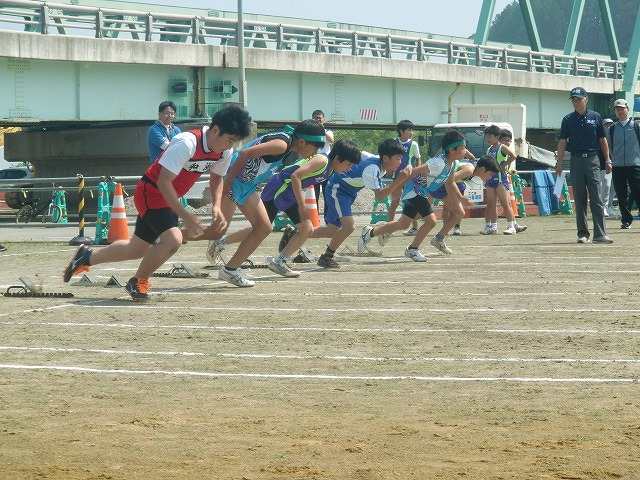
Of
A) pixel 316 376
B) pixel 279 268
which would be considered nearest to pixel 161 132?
pixel 279 268

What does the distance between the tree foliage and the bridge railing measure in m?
89.1

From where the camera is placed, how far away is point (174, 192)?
10789 mm

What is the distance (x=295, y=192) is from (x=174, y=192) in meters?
2.83

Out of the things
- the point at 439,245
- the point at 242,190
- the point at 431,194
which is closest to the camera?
the point at 242,190

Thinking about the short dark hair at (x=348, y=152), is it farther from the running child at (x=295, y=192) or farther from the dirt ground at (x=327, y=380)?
the dirt ground at (x=327, y=380)

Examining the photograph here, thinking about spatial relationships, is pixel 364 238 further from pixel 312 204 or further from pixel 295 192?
pixel 312 204

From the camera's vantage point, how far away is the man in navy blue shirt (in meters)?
18.6

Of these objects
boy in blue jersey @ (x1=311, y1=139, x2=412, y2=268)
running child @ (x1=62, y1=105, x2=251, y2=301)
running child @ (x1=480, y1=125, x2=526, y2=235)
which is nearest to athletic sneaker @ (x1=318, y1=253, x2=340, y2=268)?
boy in blue jersey @ (x1=311, y1=139, x2=412, y2=268)

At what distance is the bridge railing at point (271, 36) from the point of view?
3366cm

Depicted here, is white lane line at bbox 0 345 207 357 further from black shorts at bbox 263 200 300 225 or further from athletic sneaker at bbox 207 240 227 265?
athletic sneaker at bbox 207 240 227 265

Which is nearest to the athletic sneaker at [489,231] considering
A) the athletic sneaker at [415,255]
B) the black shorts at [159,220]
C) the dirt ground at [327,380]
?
the athletic sneaker at [415,255]

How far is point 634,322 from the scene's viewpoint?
9781 millimetres

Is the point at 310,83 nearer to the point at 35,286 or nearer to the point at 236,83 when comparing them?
the point at 236,83

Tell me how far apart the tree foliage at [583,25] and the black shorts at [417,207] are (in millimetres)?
132816
